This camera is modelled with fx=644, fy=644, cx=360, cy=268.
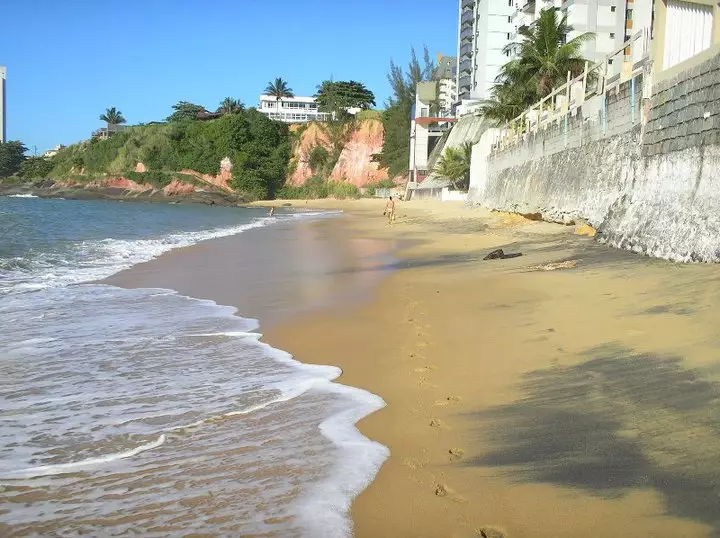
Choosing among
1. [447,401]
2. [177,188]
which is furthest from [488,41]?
[447,401]

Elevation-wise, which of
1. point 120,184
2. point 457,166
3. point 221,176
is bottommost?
point 120,184

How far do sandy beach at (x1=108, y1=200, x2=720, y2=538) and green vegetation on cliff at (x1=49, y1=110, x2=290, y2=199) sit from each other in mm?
65807

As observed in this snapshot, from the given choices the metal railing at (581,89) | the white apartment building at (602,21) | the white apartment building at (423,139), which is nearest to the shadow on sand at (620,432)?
the metal railing at (581,89)

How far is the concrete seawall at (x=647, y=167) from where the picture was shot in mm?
8244

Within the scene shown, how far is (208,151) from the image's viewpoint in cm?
7594

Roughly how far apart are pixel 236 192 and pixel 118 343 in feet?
225

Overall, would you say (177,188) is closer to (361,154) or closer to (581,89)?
(361,154)

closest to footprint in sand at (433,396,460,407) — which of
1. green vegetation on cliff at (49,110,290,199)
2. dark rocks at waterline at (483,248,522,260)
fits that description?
dark rocks at waterline at (483,248,522,260)

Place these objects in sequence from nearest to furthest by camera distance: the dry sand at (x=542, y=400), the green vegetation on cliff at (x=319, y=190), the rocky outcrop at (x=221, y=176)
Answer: the dry sand at (x=542, y=400), the green vegetation on cliff at (x=319, y=190), the rocky outcrop at (x=221, y=176)

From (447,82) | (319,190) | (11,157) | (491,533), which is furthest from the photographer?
(11,157)

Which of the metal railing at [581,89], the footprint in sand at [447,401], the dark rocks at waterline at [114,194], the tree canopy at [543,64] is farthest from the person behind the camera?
the dark rocks at waterline at [114,194]

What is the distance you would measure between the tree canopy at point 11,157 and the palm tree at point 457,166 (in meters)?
78.5

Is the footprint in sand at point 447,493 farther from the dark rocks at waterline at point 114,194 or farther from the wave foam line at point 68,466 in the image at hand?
the dark rocks at waterline at point 114,194

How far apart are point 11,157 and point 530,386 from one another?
110m
